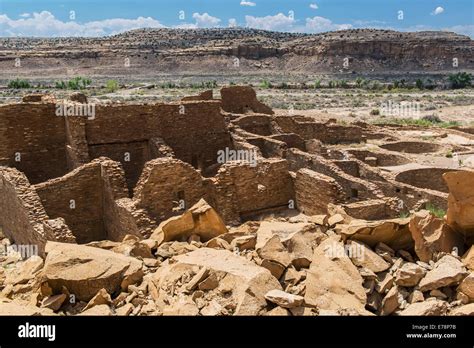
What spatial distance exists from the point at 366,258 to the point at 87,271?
3.57m

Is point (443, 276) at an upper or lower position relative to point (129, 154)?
lower

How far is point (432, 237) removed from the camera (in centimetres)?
662

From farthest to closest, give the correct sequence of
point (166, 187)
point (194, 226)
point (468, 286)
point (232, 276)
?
1. point (166, 187)
2. point (194, 226)
3. point (232, 276)
4. point (468, 286)

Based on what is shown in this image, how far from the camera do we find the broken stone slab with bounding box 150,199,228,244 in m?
8.42

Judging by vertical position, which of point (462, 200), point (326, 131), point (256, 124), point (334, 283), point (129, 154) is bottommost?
point (334, 283)

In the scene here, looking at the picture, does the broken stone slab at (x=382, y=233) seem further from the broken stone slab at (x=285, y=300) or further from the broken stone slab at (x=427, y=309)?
the broken stone slab at (x=285, y=300)

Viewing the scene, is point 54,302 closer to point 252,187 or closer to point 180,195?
point 180,195

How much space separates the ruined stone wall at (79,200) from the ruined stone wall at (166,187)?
1352 millimetres

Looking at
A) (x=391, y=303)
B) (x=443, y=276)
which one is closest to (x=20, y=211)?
(x=391, y=303)

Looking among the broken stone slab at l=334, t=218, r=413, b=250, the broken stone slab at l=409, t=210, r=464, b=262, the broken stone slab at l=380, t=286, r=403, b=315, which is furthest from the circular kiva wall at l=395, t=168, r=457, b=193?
the broken stone slab at l=380, t=286, r=403, b=315

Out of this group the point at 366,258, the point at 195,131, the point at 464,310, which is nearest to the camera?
the point at 464,310

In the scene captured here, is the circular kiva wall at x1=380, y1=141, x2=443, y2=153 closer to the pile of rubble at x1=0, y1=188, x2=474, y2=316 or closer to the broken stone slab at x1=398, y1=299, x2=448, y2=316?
the pile of rubble at x1=0, y1=188, x2=474, y2=316

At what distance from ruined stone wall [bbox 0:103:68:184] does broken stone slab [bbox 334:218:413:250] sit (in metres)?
9.68

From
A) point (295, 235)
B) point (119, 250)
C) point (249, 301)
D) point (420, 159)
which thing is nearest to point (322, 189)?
point (295, 235)
